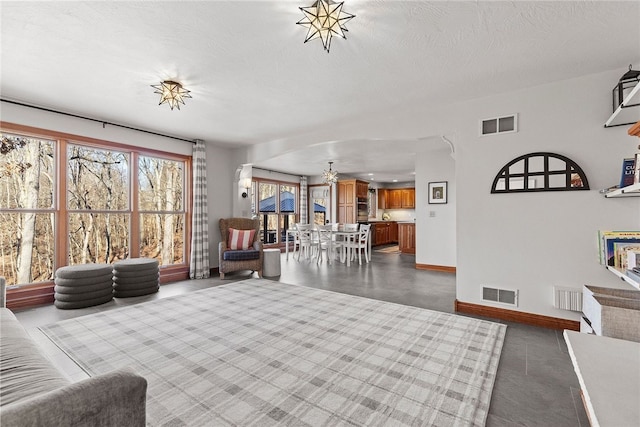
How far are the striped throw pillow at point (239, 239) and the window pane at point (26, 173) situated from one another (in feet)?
9.01

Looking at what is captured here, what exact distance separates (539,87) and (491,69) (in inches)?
30.0

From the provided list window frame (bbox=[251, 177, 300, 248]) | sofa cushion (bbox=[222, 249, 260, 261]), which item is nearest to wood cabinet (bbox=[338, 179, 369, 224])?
window frame (bbox=[251, 177, 300, 248])

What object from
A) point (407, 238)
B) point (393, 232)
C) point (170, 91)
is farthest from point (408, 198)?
point (170, 91)

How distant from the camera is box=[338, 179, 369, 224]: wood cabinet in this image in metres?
9.80

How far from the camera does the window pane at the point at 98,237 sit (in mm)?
4352

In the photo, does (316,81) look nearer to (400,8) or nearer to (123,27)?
(400,8)

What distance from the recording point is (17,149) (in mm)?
3885

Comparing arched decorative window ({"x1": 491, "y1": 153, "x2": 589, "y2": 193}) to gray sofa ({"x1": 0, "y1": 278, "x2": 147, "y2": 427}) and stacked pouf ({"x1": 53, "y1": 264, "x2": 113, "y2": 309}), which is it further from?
stacked pouf ({"x1": 53, "y1": 264, "x2": 113, "y2": 309})

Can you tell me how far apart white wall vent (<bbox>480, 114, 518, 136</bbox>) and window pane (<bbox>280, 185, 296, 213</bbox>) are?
7031 mm

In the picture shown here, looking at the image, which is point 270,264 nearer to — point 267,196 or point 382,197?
point 267,196

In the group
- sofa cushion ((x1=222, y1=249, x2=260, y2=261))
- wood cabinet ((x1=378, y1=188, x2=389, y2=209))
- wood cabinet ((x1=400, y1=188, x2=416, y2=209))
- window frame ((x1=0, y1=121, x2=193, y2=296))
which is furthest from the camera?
wood cabinet ((x1=378, y1=188, x2=389, y2=209))

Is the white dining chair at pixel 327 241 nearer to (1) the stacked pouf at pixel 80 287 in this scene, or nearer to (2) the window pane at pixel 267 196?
(2) the window pane at pixel 267 196

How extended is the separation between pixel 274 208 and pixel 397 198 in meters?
5.13

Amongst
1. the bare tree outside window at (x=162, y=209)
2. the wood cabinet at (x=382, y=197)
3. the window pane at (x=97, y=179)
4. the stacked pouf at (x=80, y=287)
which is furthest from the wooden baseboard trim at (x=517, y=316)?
the wood cabinet at (x=382, y=197)
